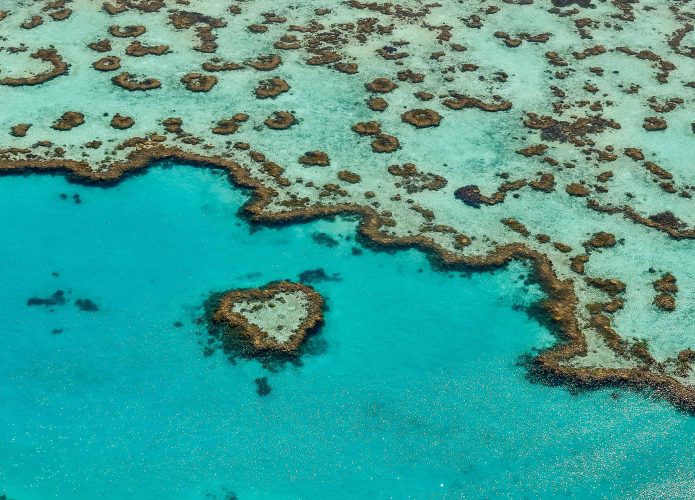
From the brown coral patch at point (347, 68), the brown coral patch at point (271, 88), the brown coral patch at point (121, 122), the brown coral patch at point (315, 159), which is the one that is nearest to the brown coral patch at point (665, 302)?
the brown coral patch at point (315, 159)

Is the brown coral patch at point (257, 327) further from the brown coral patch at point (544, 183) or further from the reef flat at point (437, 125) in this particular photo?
the brown coral patch at point (544, 183)

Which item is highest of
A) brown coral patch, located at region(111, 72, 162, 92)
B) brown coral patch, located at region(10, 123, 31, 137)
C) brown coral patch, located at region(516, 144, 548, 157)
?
brown coral patch, located at region(516, 144, 548, 157)

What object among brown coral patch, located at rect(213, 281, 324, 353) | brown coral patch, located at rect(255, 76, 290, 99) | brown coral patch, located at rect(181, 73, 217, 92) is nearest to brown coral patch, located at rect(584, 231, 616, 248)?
brown coral patch, located at rect(213, 281, 324, 353)

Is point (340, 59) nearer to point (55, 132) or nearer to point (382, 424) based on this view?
point (55, 132)

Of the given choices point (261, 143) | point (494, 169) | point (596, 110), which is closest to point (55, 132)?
point (261, 143)

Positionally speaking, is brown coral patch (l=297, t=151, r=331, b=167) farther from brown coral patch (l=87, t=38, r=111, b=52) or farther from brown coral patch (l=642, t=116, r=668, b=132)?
brown coral patch (l=642, t=116, r=668, b=132)

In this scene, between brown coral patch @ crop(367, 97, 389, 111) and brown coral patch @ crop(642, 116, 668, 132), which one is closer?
brown coral patch @ crop(642, 116, 668, 132)

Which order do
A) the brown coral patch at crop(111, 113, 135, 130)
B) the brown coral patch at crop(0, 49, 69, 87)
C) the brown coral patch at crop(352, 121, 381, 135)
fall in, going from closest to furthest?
the brown coral patch at crop(111, 113, 135, 130)
the brown coral patch at crop(352, 121, 381, 135)
the brown coral patch at crop(0, 49, 69, 87)
